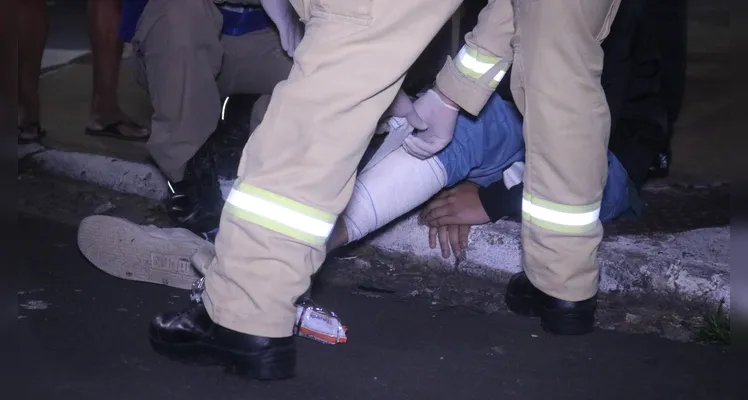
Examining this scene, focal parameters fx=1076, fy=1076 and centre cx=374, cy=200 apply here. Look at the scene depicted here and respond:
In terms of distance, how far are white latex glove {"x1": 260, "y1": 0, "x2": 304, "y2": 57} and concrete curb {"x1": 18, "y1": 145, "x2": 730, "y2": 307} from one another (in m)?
0.72

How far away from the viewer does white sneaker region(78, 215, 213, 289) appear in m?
3.34

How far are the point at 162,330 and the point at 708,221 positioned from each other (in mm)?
2043

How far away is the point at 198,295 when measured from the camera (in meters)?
2.92

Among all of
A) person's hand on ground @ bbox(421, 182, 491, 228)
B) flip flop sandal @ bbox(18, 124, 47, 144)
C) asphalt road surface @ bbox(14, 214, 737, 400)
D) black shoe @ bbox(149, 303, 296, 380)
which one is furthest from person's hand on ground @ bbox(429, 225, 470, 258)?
flip flop sandal @ bbox(18, 124, 47, 144)

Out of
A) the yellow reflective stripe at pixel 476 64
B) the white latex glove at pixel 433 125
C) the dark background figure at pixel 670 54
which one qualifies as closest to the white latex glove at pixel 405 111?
the white latex glove at pixel 433 125

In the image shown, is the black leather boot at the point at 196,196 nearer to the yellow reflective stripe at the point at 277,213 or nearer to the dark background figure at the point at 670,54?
the yellow reflective stripe at the point at 277,213

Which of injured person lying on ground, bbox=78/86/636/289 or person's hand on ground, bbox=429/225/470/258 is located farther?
person's hand on ground, bbox=429/225/470/258

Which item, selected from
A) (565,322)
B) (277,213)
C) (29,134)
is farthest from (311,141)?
(29,134)

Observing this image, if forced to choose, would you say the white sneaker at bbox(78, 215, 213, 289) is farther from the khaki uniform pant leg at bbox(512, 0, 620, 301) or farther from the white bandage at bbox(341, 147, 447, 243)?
the khaki uniform pant leg at bbox(512, 0, 620, 301)

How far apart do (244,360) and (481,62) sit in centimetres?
109

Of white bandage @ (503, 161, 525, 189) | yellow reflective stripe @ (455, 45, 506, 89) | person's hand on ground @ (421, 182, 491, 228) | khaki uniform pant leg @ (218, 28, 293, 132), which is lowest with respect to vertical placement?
person's hand on ground @ (421, 182, 491, 228)

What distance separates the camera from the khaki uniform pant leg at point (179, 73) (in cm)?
377

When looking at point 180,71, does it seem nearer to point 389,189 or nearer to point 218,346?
point 389,189

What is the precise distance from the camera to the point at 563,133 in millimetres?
2854
